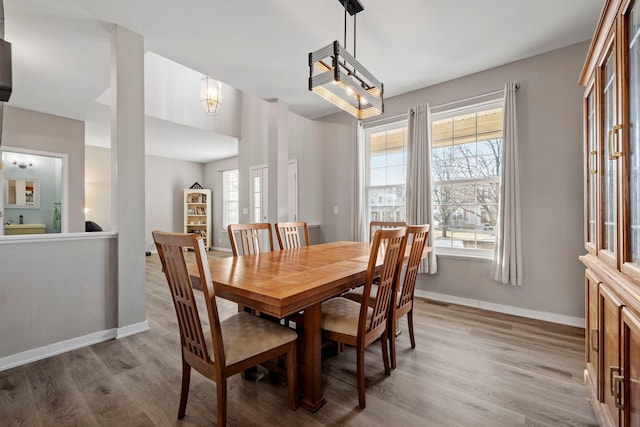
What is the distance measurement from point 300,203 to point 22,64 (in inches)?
145

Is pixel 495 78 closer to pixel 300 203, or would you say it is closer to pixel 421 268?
pixel 421 268

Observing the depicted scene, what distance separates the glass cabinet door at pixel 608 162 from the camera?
1348mm

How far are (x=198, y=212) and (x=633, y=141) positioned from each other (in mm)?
8570

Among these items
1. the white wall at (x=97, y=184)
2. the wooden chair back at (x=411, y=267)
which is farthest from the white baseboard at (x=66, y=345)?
the white wall at (x=97, y=184)

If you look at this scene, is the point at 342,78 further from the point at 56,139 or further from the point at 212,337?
the point at 56,139

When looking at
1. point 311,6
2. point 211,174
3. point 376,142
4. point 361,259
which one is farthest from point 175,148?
point 361,259

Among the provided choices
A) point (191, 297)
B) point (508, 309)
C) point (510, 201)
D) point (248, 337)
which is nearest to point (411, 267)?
point (248, 337)

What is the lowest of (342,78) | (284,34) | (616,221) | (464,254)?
(464,254)

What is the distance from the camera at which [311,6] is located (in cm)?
233

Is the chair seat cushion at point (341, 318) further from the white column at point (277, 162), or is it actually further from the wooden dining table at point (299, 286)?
the white column at point (277, 162)

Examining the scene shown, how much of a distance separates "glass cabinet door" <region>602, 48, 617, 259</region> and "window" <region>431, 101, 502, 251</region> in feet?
6.07

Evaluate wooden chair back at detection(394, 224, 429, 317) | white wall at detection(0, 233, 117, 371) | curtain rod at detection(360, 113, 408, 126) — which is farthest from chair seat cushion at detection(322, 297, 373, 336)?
curtain rod at detection(360, 113, 408, 126)

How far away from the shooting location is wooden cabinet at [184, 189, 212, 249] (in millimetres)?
8234

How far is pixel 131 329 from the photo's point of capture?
2.60m
